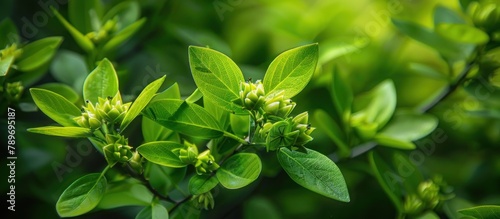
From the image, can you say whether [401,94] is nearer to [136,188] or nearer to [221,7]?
[221,7]

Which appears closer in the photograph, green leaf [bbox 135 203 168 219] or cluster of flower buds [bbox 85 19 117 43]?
green leaf [bbox 135 203 168 219]

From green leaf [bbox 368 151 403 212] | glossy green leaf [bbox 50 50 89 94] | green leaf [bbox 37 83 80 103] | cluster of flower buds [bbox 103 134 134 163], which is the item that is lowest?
green leaf [bbox 368 151 403 212]

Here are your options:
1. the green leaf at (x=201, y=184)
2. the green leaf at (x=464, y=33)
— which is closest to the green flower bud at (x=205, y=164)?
the green leaf at (x=201, y=184)

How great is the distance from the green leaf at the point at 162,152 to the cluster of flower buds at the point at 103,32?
29cm

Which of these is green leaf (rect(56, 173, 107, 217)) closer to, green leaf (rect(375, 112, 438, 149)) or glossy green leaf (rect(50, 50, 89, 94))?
glossy green leaf (rect(50, 50, 89, 94))

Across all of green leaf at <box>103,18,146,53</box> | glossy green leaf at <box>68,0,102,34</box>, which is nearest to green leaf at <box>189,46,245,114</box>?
green leaf at <box>103,18,146,53</box>

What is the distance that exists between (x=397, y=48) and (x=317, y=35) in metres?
0.19

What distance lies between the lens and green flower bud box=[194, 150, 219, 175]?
25.8 inches

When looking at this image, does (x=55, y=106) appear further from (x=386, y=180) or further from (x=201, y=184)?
(x=386, y=180)

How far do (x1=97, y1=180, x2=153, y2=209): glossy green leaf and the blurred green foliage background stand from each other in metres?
0.20

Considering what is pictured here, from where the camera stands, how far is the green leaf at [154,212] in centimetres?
65

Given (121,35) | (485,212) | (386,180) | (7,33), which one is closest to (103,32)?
(121,35)

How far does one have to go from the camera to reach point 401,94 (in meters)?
1.14

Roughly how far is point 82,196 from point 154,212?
3.5 inches
